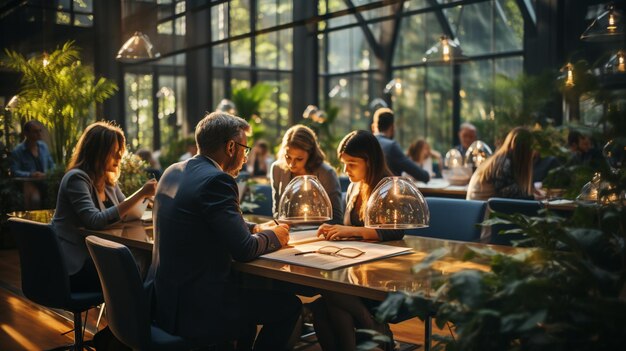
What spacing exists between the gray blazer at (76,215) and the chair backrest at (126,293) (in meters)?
1.06

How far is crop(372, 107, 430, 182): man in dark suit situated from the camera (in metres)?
7.02

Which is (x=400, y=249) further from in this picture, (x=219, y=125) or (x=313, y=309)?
(x=219, y=125)

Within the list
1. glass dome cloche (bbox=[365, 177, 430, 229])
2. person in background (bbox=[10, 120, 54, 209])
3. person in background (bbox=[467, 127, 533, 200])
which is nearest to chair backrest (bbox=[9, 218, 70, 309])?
glass dome cloche (bbox=[365, 177, 430, 229])

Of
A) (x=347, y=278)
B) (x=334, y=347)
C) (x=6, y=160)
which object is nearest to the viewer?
(x=347, y=278)

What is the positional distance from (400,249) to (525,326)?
168cm

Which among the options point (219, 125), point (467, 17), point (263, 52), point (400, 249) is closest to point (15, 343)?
point (219, 125)

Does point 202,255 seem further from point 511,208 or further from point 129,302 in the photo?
point 511,208

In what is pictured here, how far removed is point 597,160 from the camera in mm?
1731

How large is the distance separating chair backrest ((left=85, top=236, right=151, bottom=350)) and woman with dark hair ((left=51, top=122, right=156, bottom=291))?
1.04 m

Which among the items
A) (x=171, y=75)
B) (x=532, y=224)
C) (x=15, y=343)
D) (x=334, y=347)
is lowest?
(x=15, y=343)

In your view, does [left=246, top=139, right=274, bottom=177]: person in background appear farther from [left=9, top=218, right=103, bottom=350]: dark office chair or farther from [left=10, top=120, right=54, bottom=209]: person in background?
[left=9, top=218, right=103, bottom=350]: dark office chair

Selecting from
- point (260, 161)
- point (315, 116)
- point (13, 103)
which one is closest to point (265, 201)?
point (13, 103)

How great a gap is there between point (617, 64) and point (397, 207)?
3.53m

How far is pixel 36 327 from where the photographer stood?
4.99 m
